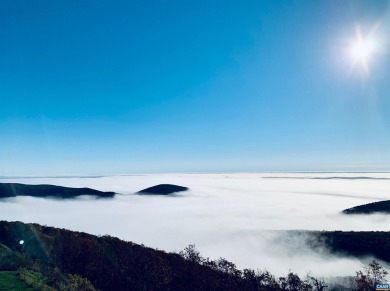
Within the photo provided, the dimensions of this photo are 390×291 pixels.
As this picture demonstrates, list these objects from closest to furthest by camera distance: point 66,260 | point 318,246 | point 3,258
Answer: point 3,258
point 66,260
point 318,246

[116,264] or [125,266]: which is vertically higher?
[116,264]

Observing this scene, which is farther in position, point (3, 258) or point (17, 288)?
point (3, 258)

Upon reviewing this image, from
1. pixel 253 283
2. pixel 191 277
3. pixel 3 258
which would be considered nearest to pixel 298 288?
pixel 253 283

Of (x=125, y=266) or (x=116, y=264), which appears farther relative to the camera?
(x=116, y=264)

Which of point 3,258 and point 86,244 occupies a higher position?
point 3,258

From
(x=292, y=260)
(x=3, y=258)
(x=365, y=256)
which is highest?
(x=3, y=258)

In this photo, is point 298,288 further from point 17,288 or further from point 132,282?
point 17,288

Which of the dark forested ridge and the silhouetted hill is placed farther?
the dark forested ridge

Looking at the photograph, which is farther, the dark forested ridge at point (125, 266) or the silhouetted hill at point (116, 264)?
the dark forested ridge at point (125, 266)

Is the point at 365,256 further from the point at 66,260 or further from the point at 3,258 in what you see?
the point at 3,258

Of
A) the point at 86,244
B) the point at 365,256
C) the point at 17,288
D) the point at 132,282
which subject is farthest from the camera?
the point at 365,256
